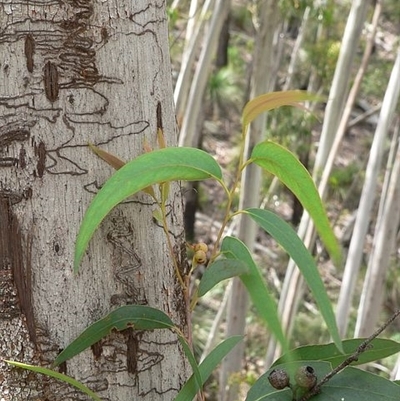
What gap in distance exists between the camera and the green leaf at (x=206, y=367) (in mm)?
509

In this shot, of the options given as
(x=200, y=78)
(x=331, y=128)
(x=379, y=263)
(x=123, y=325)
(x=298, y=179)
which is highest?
(x=298, y=179)

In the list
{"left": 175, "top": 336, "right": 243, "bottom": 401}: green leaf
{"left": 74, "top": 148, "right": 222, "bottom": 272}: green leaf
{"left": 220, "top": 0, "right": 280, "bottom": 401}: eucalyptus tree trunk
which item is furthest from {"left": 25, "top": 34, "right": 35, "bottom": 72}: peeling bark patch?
{"left": 220, "top": 0, "right": 280, "bottom": 401}: eucalyptus tree trunk

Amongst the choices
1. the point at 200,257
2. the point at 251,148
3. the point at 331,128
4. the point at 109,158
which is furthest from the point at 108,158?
the point at 331,128

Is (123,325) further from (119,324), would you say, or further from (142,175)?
(142,175)

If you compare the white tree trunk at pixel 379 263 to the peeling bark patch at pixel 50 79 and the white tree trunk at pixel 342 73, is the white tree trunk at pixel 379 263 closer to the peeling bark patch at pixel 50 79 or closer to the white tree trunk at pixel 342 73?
the white tree trunk at pixel 342 73

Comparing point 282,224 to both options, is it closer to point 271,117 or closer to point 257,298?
point 257,298

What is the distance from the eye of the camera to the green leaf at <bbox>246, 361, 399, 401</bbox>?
0.49m

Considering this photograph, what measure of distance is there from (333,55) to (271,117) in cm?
64

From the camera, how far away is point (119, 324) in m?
0.50

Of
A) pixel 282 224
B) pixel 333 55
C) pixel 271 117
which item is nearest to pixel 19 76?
pixel 282 224

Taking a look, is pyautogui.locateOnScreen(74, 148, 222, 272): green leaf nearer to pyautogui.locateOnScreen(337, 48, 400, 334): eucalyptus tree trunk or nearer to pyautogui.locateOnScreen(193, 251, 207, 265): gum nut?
pyautogui.locateOnScreen(193, 251, 207, 265): gum nut

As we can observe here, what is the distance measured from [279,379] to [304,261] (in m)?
0.11

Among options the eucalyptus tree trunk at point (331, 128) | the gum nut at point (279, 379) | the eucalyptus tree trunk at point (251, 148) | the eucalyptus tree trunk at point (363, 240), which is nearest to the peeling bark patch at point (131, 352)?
the gum nut at point (279, 379)

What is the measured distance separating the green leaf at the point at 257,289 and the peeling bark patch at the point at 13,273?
0.15 meters
